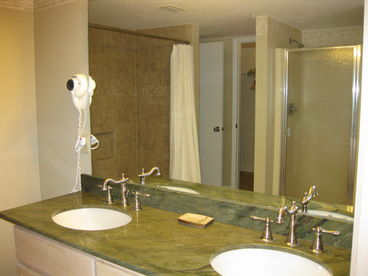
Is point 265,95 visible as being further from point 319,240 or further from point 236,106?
point 319,240

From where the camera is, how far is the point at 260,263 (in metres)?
1.59

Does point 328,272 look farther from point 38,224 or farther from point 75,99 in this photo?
point 75,99

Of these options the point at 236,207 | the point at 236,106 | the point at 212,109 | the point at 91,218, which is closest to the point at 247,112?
the point at 236,106

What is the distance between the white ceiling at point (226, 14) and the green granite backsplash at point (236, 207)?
2.78 feet

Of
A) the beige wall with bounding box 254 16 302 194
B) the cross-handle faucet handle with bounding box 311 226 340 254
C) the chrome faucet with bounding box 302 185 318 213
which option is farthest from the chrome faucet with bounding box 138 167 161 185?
the cross-handle faucet handle with bounding box 311 226 340 254

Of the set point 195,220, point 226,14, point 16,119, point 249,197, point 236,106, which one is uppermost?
point 226,14

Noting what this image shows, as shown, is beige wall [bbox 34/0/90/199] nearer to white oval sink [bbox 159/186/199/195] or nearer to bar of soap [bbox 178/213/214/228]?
white oval sink [bbox 159/186/199/195]

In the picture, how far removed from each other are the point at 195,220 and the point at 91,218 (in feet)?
2.32

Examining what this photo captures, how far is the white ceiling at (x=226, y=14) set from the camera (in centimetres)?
→ 163

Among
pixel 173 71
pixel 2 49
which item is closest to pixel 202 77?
pixel 173 71

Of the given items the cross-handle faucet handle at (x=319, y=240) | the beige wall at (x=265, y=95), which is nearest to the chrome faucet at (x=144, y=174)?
the beige wall at (x=265, y=95)

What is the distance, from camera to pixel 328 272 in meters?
1.41

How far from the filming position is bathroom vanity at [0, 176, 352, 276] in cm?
149

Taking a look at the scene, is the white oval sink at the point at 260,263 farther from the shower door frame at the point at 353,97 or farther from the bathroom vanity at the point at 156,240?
the shower door frame at the point at 353,97
